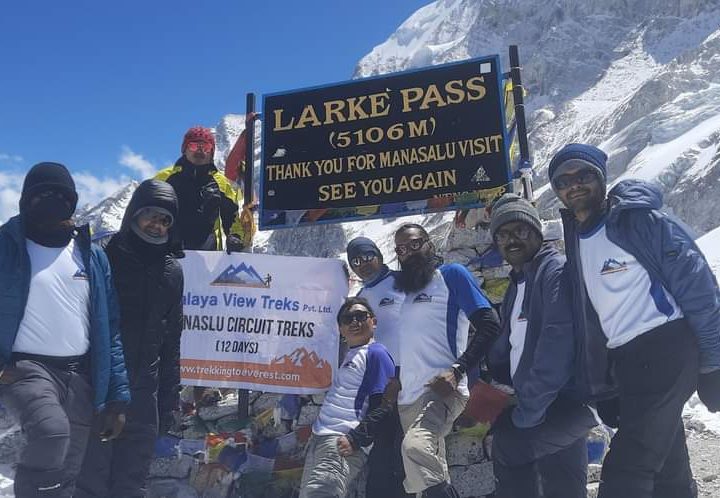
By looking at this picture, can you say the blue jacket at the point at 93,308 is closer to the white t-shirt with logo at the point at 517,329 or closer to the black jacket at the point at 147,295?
the black jacket at the point at 147,295

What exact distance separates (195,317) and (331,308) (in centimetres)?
133

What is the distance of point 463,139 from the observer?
6.32 metres

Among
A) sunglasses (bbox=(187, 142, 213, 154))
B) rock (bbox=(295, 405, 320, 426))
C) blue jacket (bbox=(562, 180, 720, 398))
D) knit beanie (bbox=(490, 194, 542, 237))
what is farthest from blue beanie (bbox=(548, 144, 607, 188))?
sunglasses (bbox=(187, 142, 213, 154))

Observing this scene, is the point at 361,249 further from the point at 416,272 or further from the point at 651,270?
the point at 651,270

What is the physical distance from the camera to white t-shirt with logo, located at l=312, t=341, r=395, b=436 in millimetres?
3939

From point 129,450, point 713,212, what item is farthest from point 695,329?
point 713,212

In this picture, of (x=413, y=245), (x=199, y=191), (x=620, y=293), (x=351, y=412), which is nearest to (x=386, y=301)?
(x=413, y=245)

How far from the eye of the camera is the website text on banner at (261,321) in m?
5.44

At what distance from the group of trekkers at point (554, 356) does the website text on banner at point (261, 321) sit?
1114 mm

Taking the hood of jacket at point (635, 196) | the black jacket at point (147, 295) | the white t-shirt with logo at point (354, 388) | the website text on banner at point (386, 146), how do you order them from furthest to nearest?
1. the website text on banner at point (386, 146)
2. the white t-shirt with logo at point (354, 388)
3. the black jacket at point (147, 295)
4. the hood of jacket at point (635, 196)

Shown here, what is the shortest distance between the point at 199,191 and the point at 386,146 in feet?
6.93

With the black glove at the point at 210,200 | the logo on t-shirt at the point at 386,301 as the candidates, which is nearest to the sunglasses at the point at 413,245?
the logo on t-shirt at the point at 386,301

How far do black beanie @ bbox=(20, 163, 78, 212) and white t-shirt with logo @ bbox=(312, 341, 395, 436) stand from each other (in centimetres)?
204

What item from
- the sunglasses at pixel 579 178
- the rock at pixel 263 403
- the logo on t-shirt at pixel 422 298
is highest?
the sunglasses at pixel 579 178
